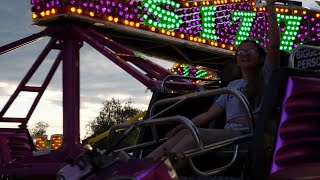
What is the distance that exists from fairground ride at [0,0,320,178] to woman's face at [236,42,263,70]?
6.14 meters

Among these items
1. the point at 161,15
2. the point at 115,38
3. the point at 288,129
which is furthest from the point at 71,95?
the point at 288,129

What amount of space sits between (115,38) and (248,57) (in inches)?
422

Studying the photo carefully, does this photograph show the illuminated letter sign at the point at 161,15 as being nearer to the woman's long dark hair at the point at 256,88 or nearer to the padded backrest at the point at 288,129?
the woman's long dark hair at the point at 256,88

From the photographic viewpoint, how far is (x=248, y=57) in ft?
12.6

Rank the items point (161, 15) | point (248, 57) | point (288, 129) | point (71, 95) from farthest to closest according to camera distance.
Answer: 1. point (161, 15)
2. point (71, 95)
3. point (248, 57)
4. point (288, 129)

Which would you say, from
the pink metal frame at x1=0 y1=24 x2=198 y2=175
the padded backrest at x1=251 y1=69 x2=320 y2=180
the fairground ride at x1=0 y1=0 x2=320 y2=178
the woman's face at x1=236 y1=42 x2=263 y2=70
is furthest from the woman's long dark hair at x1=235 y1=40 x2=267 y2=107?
the pink metal frame at x1=0 y1=24 x2=198 y2=175

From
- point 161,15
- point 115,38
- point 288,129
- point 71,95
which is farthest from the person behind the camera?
point 115,38

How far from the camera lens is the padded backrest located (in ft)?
9.61

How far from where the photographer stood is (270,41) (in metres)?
3.87

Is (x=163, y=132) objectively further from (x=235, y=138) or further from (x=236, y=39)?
(x=236, y=39)

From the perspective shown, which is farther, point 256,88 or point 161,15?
point 161,15

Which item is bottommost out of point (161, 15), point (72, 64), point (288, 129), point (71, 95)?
point (71, 95)

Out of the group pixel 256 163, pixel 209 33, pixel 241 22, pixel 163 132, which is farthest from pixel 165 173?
pixel 241 22

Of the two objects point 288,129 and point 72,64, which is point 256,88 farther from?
point 72,64
